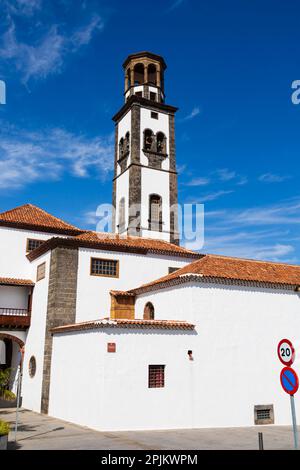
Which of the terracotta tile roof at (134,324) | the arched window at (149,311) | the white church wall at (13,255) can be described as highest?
the white church wall at (13,255)

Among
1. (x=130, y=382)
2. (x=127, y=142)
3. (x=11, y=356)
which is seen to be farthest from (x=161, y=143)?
(x=130, y=382)

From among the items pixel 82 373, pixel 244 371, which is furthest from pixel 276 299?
pixel 82 373

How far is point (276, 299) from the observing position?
2053 centimetres

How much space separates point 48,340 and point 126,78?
27319mm

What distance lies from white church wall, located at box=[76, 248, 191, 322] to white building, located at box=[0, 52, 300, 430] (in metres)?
0.06

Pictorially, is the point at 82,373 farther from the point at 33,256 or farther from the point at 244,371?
the point at 33,256

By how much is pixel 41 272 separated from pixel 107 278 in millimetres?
3776

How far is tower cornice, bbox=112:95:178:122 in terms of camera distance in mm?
37156

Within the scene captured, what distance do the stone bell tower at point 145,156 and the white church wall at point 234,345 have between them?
14.8 metres

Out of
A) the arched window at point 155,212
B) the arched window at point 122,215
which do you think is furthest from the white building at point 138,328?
the arched window at point 122,215

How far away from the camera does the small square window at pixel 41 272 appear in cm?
2370

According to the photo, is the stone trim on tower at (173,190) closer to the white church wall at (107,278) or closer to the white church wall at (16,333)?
the white church wall at (107,278)

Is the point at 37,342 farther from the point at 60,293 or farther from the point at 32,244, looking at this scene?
the point at 32,244

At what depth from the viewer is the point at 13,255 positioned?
25.7m
